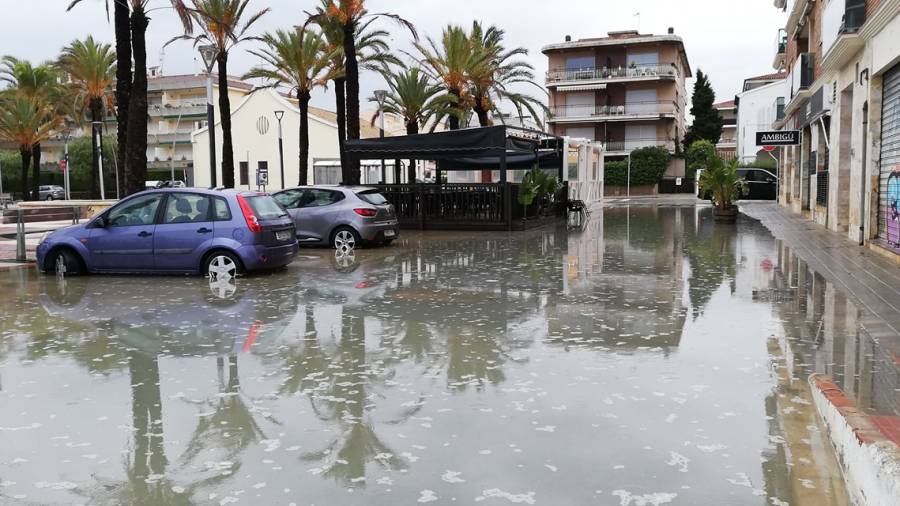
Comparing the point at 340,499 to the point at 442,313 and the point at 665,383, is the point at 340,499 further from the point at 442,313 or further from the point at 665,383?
the point at 442,313

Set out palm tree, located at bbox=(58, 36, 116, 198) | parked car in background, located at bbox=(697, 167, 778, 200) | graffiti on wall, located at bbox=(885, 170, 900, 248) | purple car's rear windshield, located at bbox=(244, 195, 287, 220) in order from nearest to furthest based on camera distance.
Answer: purple car's rear windshield, located at bbox=(244, 195, 287, 220)
graffiti on wall, located at bbox=(885, 170, 900, 248)
palm tree, located at bbox=(58, 36, 116, 198)
parked car in background, located at bbox=(697, 167, 778, 200)

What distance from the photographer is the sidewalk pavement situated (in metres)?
3.59

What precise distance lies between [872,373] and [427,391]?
340 cm

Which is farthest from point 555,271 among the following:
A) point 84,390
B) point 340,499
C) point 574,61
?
point 574,61

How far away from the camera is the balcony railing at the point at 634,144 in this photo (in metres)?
70.7

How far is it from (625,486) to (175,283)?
30.4 ft

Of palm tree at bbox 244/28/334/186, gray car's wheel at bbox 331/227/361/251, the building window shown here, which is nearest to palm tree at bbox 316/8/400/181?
palm tree at bbox 244/28/334/186

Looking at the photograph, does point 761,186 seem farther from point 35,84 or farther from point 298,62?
point 35,84

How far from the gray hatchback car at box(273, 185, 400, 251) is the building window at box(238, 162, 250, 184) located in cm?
4823

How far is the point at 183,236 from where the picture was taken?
1237 centimetres

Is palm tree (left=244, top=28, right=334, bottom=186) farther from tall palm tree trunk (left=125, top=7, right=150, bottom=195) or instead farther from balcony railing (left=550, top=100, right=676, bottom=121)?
balcony railing (left=550, top=100, right=676, bottom=121)

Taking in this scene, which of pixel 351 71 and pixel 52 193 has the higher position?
pixel 351 71

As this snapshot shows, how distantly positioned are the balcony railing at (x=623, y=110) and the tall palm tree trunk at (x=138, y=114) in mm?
53536

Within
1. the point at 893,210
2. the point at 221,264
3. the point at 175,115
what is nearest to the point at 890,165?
the point at 893,210
